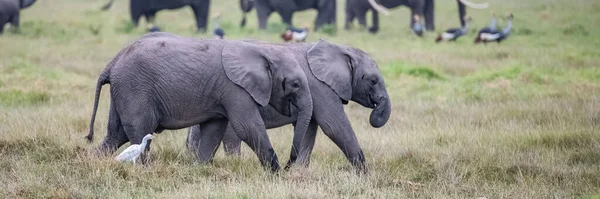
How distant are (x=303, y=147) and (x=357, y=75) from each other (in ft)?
2.29

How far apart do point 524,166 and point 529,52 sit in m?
9.43

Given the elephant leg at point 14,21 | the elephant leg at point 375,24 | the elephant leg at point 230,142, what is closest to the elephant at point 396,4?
the elephant leg at point 375,24

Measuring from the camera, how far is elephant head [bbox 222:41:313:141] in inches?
291

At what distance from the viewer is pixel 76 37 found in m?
20.5

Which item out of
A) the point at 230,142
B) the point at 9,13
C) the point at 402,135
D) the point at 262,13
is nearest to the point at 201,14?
the point at 262,13

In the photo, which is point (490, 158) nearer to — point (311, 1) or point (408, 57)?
point (408, 57)

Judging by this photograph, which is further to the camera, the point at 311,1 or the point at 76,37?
the point at 311,1

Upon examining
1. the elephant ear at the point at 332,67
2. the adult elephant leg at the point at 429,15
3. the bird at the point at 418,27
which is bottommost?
the adult elephant leg at the point at 429,15

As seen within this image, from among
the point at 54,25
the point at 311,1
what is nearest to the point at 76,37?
the point at 54,25

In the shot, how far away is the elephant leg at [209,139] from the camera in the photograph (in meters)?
7.76

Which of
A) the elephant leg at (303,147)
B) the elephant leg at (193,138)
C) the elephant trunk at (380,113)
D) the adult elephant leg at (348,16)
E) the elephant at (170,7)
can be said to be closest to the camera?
the elephant leg at (303,147)

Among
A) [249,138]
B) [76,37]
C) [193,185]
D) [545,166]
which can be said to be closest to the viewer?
[193,185]

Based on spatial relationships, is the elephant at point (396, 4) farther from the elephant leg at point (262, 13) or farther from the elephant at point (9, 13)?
the elephant at point (9, 13)

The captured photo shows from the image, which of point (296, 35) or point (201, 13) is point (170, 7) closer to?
point (201, 13)
